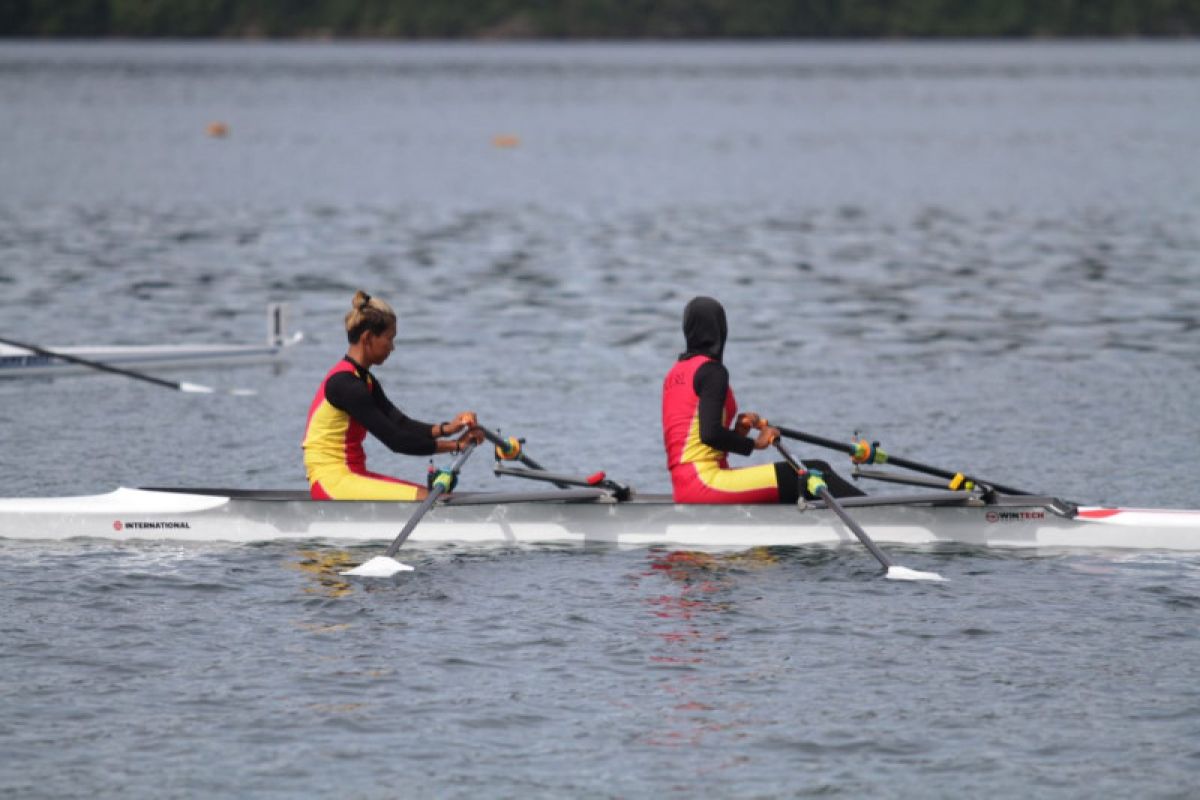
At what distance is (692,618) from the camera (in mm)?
15547

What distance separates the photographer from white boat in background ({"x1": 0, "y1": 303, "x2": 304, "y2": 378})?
89.7ft

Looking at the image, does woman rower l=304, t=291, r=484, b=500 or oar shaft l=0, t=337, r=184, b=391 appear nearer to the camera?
woman rower l=304, t=291, r=484, b=500

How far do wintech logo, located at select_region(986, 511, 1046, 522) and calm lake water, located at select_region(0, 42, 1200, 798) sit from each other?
310 millimetres

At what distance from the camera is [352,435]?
57.0 feet

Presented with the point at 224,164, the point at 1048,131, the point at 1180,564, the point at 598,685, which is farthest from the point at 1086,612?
the point at 1048,131

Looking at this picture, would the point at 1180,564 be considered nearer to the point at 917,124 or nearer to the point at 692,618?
the point at 692,618

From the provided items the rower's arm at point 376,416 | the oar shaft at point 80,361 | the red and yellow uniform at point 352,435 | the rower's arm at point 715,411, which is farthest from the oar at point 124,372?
the rower's arm at point 715,411

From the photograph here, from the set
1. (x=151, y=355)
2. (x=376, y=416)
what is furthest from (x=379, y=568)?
(x=151, y=355)

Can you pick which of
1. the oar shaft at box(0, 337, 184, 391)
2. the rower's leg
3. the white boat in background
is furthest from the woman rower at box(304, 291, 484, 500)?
the white boat in background

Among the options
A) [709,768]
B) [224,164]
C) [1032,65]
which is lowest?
[709,768]

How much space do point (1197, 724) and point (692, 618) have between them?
4.07 metres

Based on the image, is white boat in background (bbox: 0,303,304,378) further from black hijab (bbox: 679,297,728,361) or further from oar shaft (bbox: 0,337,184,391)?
black hijab (bbox: 679,297,728,361)

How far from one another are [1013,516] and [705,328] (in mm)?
3320

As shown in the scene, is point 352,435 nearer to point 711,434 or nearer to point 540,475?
point 540,475
